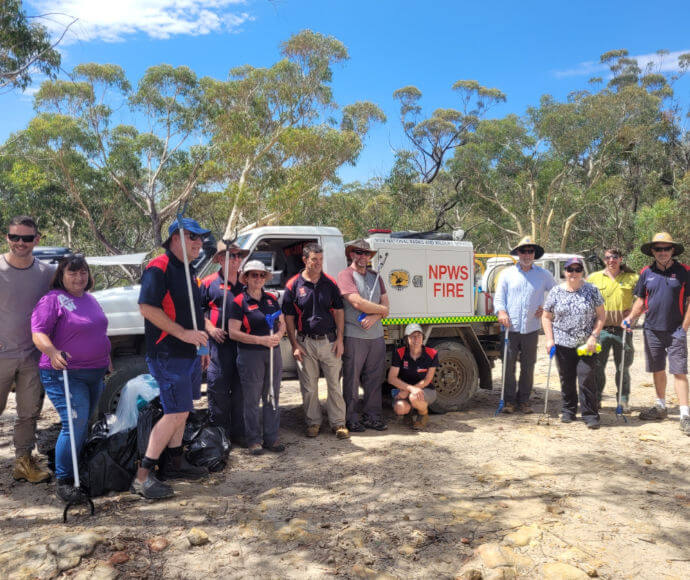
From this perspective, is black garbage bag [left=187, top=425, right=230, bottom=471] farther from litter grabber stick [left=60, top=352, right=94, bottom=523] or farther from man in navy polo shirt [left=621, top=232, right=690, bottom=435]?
man in navy polo shirt [left=621, top=232, right=690, bottom=435]

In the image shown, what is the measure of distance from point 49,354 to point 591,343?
5.00 meters

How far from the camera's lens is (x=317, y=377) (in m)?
5.64

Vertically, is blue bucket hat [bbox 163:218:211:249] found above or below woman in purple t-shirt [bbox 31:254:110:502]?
above

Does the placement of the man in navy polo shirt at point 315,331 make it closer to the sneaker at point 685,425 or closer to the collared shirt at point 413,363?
the collared shirt at point 413,363

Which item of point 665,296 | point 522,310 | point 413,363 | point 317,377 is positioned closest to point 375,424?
point 413,363

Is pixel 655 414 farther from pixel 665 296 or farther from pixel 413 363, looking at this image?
pixel 413 363

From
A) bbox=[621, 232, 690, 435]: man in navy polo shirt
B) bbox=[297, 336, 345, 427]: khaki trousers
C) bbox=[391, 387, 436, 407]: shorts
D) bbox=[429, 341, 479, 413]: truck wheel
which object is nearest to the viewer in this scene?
bbox=[297, 336, 345, 427]: khaki trousers

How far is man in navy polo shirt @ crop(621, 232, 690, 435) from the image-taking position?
582 centimetres

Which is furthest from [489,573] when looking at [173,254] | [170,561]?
[173,254]

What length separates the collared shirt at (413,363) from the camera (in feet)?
20.0

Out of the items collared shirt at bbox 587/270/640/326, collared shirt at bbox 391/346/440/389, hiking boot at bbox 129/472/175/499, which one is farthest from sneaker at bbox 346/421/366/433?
collared shirt at bbox 587/270/640/326

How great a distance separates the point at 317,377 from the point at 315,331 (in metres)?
→ 0.51

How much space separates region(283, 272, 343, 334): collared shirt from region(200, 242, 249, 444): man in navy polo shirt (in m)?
0.55

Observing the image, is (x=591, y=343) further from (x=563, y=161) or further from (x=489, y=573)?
(x=563, y=161)
